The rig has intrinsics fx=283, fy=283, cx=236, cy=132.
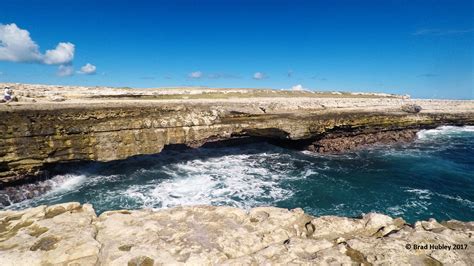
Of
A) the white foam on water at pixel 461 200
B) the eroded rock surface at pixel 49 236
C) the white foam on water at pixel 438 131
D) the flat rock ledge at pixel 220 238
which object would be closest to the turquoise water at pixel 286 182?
the white foam on water at pixel 461 200

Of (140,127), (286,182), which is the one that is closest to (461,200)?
(286,182)

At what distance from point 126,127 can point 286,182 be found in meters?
14.6

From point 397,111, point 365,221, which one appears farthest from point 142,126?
point 397,111

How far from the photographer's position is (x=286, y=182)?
2512 cm

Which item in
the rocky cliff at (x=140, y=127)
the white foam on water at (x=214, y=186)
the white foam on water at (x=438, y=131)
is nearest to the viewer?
the rocky cliff at (x=140, y=127)

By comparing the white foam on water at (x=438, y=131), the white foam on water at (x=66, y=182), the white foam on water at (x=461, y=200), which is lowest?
the white foam on water at (x=461, y=200)

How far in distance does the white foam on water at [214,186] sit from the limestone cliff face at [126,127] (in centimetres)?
339

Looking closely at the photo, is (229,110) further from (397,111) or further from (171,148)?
(397,111)

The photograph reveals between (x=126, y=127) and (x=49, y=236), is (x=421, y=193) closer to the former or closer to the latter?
(x=126, y=127)

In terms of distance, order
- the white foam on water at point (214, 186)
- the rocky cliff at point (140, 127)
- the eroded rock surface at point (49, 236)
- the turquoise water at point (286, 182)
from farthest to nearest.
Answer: the white foam on water at point (214, 186), the turquoise water at point (286, 182), the rocky cliff at point (140, 127), the eroded rock surface at point (49, 236)

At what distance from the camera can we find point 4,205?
20.0 metres

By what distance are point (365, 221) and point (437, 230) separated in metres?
1.79

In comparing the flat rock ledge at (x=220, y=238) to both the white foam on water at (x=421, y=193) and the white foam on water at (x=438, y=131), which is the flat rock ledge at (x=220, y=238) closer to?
the white foam on water at (x=421, y=193)

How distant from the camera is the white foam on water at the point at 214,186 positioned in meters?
21.2
